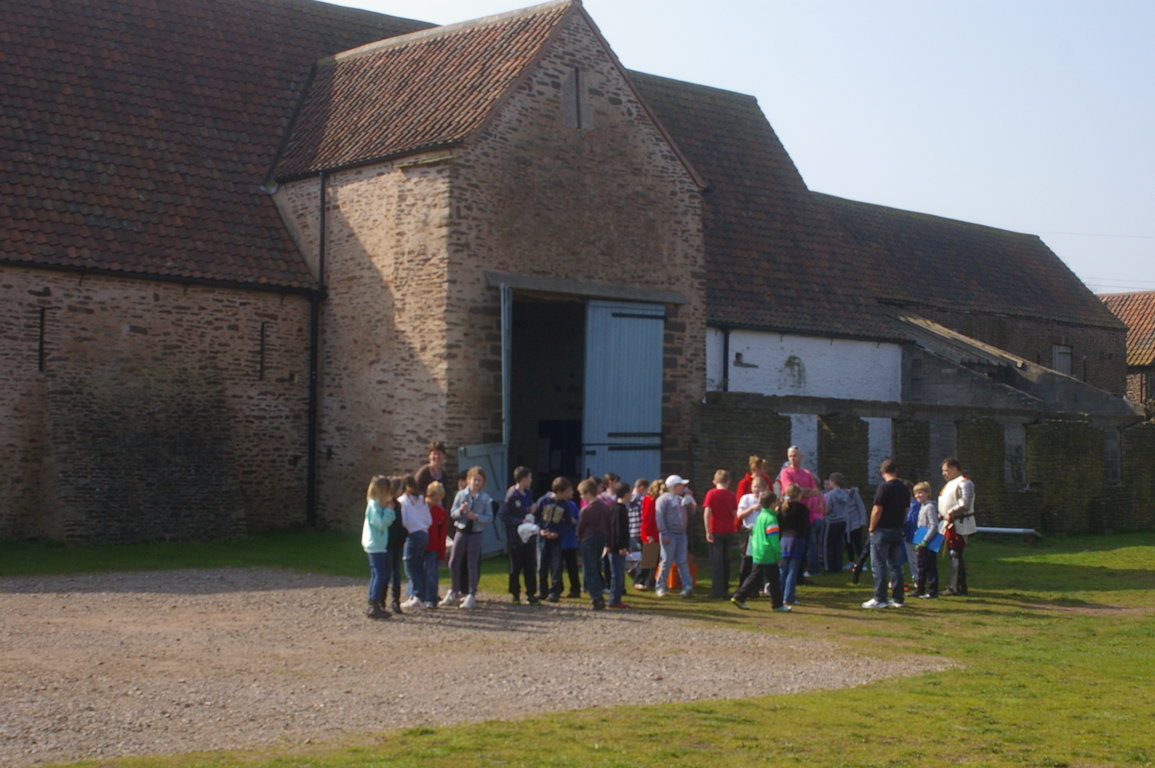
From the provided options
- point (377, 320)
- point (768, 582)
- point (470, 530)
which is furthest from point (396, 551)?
point (377, 320)

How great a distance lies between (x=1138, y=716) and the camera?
10.6 m

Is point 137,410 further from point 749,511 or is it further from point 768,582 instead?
point 768,582

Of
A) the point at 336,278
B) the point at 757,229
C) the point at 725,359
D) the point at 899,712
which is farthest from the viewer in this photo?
the point at 757,229

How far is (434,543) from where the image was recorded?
15922 mm

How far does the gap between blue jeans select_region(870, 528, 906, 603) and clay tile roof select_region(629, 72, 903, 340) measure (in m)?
12.3

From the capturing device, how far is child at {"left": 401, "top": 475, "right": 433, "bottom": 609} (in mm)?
15492

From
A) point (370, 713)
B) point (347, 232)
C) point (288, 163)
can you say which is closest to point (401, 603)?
point (370, 713)

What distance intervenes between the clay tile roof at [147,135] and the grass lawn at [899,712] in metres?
5.69

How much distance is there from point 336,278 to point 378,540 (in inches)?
380

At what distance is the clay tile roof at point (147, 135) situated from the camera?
22000 millimetres

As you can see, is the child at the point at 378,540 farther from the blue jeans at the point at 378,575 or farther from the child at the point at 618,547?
the child at the point at 618,547

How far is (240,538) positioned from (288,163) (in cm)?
678

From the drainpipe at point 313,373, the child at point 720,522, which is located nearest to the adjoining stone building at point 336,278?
the drainpipe at point 313,373

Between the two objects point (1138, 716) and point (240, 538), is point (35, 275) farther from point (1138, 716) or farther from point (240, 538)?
point (1138, 716)
